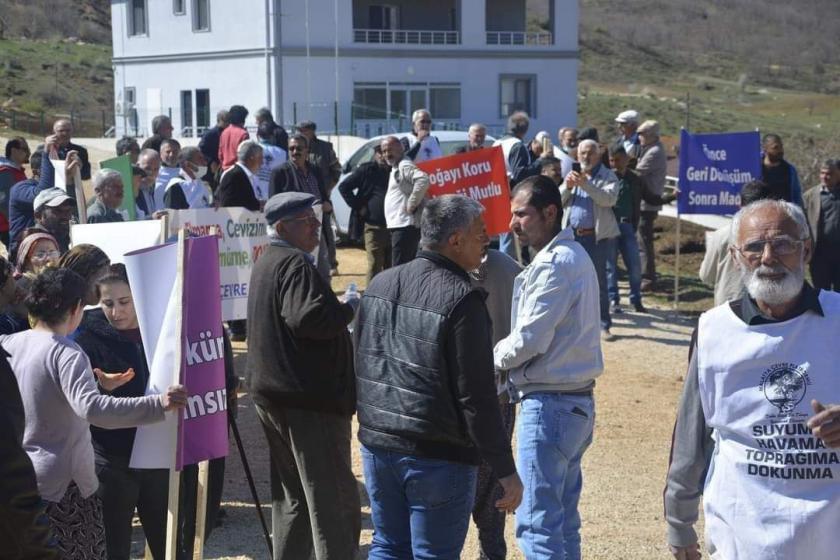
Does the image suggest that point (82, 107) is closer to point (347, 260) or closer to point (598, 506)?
point (347, 260)

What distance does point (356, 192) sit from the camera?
43.6ft

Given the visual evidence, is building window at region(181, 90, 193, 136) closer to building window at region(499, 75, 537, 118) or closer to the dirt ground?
building window at region(499, 75, 537, 118)

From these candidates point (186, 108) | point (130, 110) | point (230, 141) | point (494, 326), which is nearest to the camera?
point (494, 326)

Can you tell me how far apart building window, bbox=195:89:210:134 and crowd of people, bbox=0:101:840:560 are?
38.4m

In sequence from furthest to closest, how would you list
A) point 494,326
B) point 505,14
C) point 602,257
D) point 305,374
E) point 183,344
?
point 505,14, point 602,257, point 494,326, point 305,374, point 183,344

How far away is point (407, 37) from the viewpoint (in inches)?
1836

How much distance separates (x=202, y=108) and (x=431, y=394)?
41.9 m

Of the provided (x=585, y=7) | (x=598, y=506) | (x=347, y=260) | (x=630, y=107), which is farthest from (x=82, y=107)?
(x=585, y=7)

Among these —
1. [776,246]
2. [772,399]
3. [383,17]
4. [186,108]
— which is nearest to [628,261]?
[776,246]

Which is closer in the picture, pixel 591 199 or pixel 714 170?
pixel 591 199

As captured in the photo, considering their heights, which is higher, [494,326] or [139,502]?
[494,326]

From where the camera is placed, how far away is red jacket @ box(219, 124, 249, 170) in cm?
1462

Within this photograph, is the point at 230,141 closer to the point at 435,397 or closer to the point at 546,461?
the point at 546,461

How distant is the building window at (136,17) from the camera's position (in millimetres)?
48625
